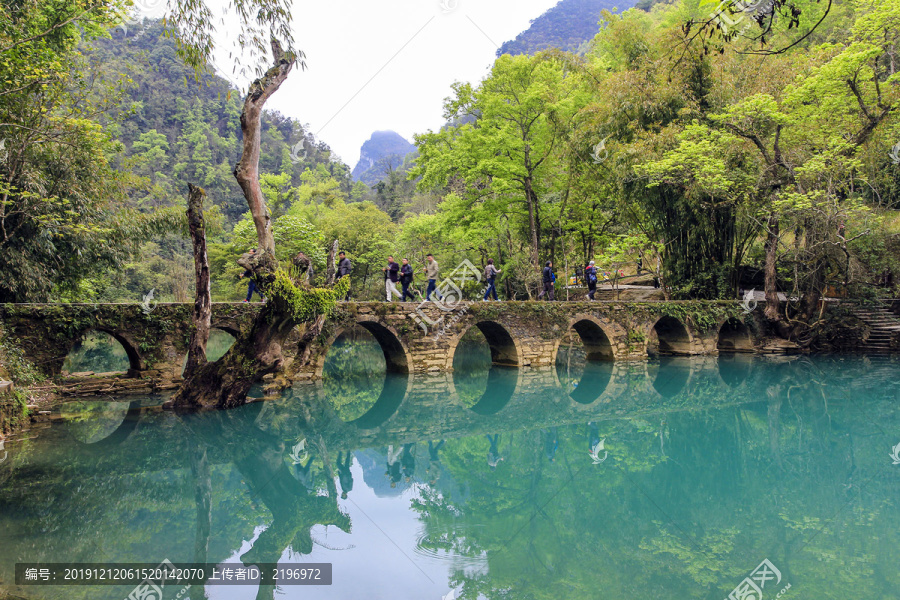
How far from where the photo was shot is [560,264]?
23.4 meters

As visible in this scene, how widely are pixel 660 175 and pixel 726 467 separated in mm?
10927

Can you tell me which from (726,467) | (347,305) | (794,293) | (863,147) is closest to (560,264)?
(794,293)

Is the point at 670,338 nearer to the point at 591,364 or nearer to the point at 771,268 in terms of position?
the point at 591,364

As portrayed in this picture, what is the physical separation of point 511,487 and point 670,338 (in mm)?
13979

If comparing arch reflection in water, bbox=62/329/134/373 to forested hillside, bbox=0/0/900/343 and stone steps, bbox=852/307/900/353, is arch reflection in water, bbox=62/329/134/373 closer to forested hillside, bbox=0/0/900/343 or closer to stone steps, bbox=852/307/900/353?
forested hillside, bbox=0/0/900/343

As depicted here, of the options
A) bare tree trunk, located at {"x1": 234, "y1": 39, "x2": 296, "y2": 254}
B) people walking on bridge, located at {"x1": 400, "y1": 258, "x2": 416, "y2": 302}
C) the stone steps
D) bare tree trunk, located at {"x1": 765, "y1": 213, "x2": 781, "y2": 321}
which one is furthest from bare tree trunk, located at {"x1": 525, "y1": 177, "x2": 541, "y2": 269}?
bare tree trunk, located at {"x1": 234, "y1": 39, "x2": 296, "y2": 254}

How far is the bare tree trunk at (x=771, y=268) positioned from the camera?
53.3 feet

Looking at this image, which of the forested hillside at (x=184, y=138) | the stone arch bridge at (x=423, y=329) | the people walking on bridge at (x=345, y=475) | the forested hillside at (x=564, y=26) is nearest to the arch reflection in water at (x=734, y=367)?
the stone arch bridge at (x=423, y=329)

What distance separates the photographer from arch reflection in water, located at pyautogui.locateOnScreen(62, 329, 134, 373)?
16.3 metres

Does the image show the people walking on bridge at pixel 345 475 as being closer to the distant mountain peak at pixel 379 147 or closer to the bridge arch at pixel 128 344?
the bridge arch at pixel 128 344

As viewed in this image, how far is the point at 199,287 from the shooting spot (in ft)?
33.1

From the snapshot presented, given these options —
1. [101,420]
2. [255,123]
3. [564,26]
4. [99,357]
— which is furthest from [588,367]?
[564,26]

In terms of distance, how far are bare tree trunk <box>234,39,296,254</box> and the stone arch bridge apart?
13.0 ft

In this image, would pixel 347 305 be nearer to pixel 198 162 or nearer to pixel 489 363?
pixel 489 363
